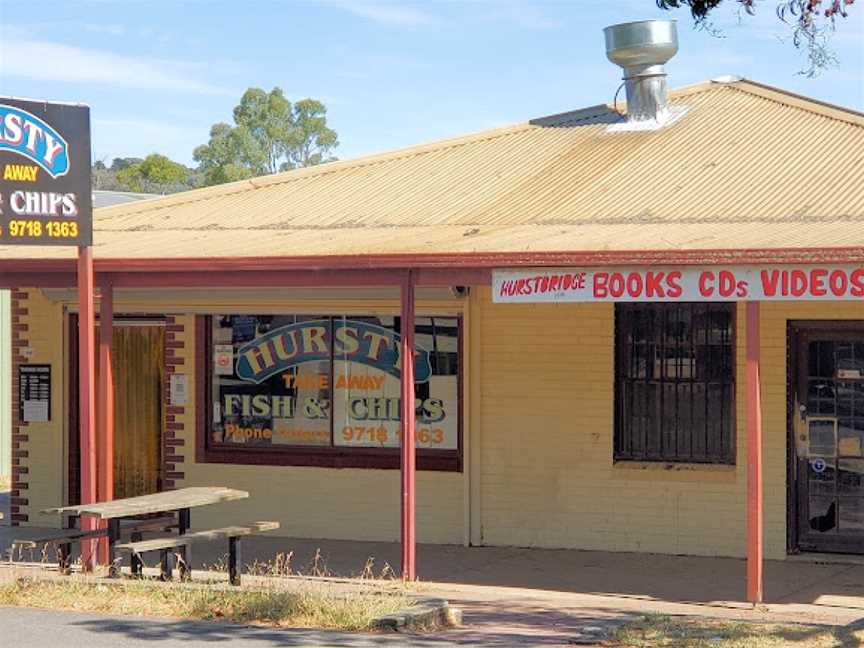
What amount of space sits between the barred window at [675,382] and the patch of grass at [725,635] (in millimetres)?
3700

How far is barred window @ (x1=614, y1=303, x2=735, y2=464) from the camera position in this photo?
14.4 meters

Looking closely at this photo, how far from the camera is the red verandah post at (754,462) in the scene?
38.3 ft

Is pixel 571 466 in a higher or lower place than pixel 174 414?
lower

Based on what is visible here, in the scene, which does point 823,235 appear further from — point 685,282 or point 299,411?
point 299,411

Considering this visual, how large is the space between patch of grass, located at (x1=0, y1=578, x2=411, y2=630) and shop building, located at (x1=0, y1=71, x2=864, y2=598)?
2.11 meters

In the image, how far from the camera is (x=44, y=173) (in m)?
13.0

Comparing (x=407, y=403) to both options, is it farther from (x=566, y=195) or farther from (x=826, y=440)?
(x=826, y=440)

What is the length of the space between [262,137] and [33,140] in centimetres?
8158

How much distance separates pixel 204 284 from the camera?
1327cm

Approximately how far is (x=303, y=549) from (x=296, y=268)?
137 inches

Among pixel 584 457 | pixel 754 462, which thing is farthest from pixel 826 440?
pixel 754 462

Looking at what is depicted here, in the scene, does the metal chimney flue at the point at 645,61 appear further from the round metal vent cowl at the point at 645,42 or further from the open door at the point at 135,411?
the open door at the point at 135,411

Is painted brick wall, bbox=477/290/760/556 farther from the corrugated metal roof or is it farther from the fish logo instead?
the fish logo

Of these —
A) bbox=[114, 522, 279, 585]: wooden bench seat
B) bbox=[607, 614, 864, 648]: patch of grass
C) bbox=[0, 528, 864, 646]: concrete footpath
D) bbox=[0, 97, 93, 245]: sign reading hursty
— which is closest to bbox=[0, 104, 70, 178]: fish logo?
bbox=[0, 97, 93, 245]: sign reading hursty
